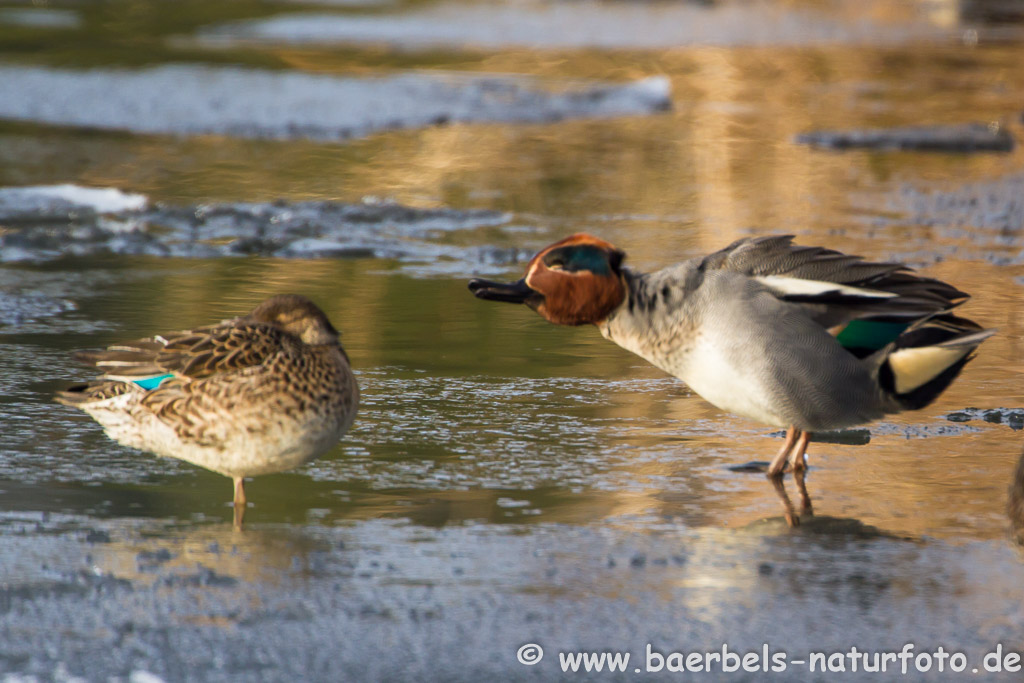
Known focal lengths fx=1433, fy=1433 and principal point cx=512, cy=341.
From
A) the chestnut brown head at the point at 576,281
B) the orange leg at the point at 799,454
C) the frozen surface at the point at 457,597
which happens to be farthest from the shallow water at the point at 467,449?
the chestnut brown head at the point at 576,281

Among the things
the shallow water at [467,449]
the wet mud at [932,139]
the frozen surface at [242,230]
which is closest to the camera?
the shallow water at [467,449]

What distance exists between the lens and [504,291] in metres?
5.00

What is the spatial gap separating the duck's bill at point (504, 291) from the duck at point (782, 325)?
1 centimetres

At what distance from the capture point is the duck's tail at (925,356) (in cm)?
475

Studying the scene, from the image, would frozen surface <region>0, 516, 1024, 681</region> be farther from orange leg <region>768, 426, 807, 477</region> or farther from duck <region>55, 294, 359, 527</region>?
orange leg <region>768, 426, 807, 477</region>

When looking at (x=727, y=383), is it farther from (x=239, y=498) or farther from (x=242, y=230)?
(x=242, y=230)

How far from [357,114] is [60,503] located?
8905mm

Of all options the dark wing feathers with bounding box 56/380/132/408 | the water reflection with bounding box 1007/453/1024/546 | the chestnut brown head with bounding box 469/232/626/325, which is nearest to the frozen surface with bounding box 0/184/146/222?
the dark wing feathers with bounding box 56/380/132/408

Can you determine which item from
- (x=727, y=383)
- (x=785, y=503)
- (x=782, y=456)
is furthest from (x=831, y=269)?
(x=785, y=503)

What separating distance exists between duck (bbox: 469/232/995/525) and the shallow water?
28 cm

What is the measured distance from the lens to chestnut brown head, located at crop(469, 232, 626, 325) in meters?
4.86

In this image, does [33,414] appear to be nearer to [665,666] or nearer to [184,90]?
[665,666]

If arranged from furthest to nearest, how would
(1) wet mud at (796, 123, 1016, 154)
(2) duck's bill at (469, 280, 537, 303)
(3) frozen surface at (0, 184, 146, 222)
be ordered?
(1) wet mud at (796, 123, 1016, 154)
(3) frozen surface at (0, 184, 146, 222)
(2) duck's bill at (469, 280, 537, 303)

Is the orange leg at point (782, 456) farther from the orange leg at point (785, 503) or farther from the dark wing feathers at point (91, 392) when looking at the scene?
the dark wing feathers at point (91, 392)
